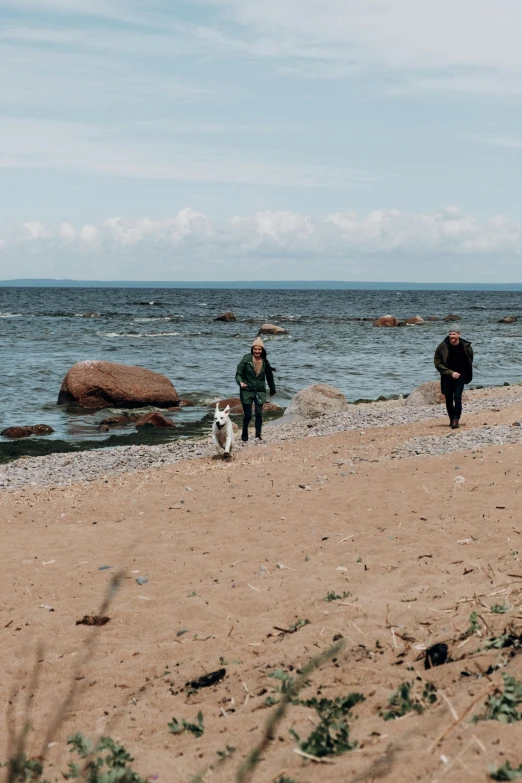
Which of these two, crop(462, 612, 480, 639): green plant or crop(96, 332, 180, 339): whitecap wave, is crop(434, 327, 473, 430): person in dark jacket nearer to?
crop(462, 612, 480, 639): green plant

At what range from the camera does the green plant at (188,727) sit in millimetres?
4629

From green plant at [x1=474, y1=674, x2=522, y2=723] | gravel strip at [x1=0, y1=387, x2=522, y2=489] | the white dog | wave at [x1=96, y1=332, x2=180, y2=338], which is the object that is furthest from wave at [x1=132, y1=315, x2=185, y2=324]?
green plant at [x1=474, y1=674, x2=522, y2=723]

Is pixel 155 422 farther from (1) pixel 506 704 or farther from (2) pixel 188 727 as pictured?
(1) pixel 506 704

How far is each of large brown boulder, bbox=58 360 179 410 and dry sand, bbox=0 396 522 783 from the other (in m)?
11.8

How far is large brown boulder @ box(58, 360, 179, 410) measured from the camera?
24.1 metres

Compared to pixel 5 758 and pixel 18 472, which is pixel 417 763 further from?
pixel 18 472

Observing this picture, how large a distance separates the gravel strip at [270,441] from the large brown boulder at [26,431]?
9.89ft

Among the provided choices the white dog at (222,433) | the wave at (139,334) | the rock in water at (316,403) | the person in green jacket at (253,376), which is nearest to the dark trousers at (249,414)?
the person in green jacket at (253,376)

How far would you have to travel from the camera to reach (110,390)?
79.2ft

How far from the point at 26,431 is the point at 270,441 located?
699 centimetres

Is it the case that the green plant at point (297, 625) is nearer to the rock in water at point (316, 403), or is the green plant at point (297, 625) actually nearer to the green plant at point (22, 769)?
the green plant at point (22, 769)

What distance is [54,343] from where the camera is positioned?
148 ft

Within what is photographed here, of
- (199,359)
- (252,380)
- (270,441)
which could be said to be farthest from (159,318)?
(252,380)

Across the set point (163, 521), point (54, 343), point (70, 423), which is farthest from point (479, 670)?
point (54, 343)
